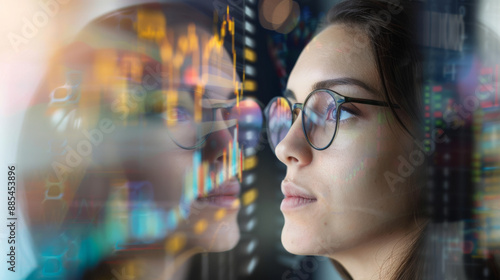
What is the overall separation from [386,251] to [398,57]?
373 millimetres

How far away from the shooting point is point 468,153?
82 cm

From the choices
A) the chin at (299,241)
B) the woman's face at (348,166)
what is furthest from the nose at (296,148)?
the chin at (299,241)

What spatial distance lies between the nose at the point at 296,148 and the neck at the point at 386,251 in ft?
0.65

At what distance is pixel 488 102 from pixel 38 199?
3.35ft

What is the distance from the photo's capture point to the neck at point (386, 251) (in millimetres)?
795

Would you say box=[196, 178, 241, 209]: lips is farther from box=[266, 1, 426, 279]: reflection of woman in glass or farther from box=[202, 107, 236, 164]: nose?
box=[266, 1, 426, 279]: reflection of woman in glass

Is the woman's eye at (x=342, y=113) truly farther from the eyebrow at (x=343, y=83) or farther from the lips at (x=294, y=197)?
the lips at (x=294, y=197)

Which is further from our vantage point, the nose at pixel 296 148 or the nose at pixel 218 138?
the nose at pixel 218 138

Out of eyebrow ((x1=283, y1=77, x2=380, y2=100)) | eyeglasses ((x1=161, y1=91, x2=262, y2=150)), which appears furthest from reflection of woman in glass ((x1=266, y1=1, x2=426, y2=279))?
eyeglasses ((x1=161, y1=91, x2=262, y2=150))

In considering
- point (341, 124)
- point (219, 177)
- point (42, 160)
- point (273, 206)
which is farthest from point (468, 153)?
point (42, 160)

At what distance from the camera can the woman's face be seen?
0.77 meters

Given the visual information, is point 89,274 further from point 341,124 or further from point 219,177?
point 341,124

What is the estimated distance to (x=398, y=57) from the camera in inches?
31.1

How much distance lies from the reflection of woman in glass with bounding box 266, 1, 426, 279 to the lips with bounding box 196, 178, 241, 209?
180mm
